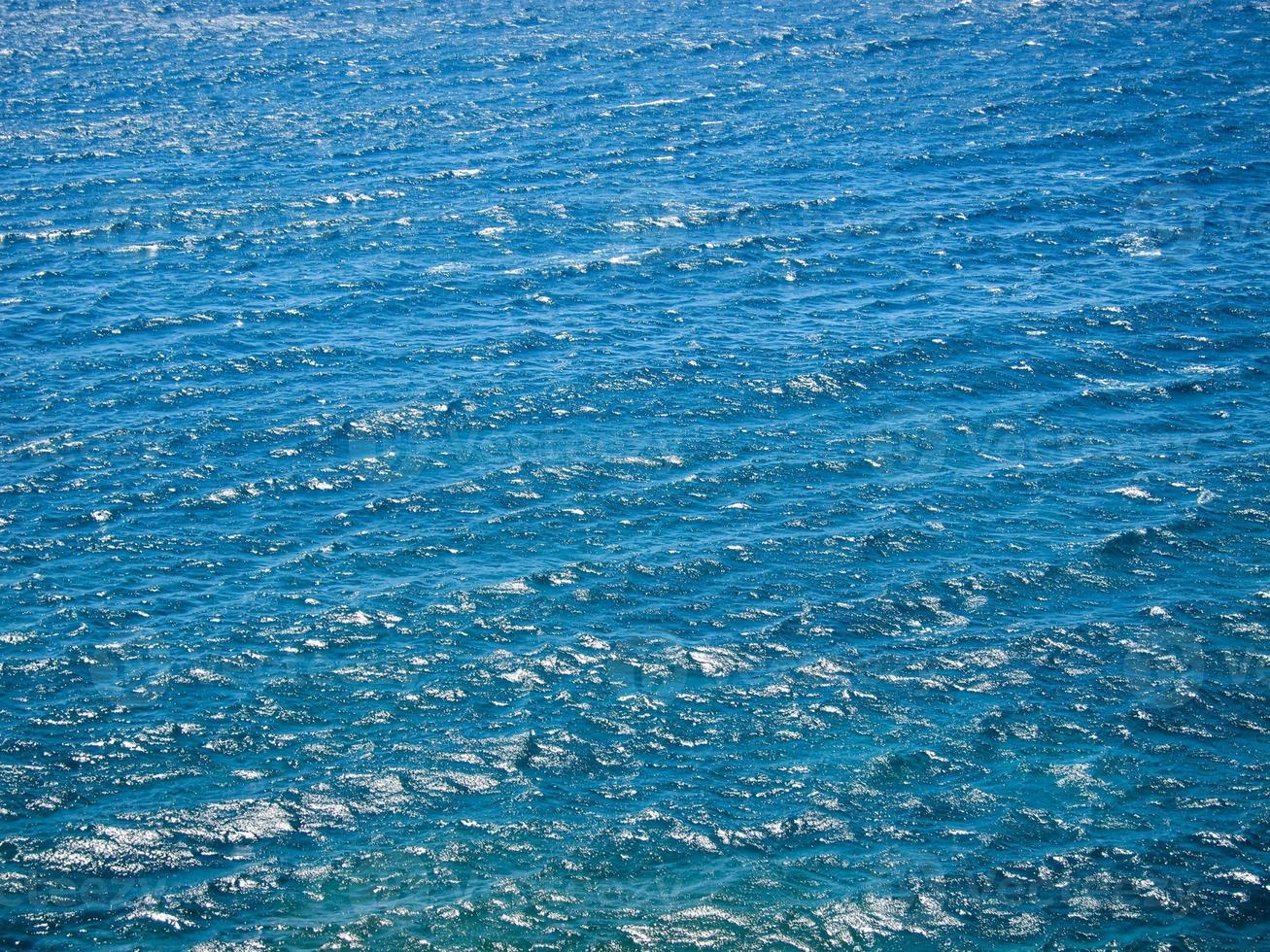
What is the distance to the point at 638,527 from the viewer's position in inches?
2251

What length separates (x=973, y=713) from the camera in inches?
1815

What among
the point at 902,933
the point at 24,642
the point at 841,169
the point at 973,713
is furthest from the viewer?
the point at 841,169

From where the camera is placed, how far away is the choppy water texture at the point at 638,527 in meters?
40.3

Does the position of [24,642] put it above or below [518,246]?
below

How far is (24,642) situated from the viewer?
4978 cm

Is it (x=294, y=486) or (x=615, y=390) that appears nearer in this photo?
(x=294, y=486)

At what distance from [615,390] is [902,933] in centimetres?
3717

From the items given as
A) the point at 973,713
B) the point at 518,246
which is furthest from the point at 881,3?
the point at 973,713

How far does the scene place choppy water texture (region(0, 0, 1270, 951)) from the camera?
40312 mm

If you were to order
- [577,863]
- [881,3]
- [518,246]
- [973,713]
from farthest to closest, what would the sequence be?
[881,3] < [518,246] < [973,713] < [577,863]

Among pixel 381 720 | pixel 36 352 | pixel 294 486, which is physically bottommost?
pixel 381 720

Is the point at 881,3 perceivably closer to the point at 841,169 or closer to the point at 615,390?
the point at 841,169

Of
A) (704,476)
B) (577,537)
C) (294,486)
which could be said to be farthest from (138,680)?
(704,476)

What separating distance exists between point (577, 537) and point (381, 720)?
14121 millimetres
